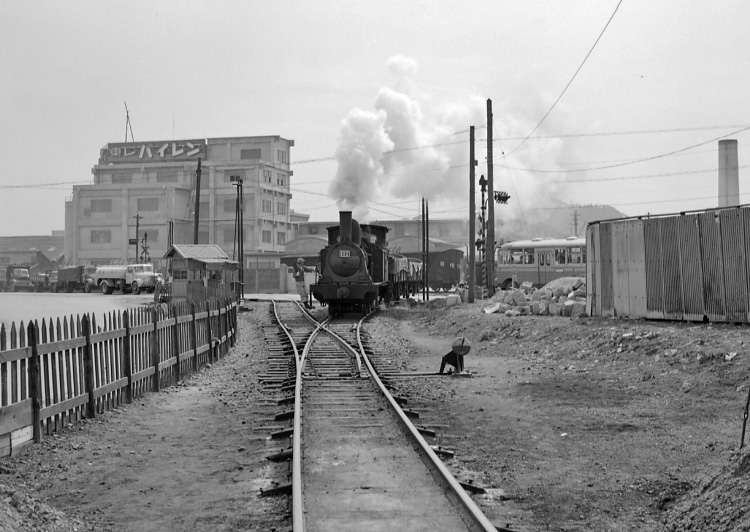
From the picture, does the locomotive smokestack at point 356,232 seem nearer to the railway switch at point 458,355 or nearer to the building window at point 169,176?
the railway switch at point 458,355

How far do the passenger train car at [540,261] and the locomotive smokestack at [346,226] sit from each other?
1662 cm

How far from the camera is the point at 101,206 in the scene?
9706 cm

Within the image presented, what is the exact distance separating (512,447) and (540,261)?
125 feet

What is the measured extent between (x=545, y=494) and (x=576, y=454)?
1.69 m

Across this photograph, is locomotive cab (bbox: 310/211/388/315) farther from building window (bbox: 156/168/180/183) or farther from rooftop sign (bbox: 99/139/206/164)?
rooftop sign (bbox: 99/139/206/164)

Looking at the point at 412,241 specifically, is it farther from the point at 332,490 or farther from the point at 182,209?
the point at 332,490

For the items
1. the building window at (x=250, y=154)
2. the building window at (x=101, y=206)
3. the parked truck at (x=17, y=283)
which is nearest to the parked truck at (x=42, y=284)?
the parked truck at (x=17, y=283)

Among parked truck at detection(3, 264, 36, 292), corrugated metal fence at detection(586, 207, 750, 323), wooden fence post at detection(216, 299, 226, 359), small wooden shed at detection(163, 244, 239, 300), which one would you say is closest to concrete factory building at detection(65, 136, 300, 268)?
parked truck at detection(3, 264, 36, 292)

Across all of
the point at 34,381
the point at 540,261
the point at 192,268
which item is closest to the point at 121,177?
the point at 192,268

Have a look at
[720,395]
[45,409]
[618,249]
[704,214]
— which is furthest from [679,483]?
[618,249]

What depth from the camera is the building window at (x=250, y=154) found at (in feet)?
338

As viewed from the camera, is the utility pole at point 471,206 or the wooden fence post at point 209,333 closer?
the wooden fence post at point 209,333

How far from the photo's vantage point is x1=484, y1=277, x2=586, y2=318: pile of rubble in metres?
22.8

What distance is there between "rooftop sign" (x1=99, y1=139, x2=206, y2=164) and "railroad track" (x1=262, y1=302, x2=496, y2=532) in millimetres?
91719
